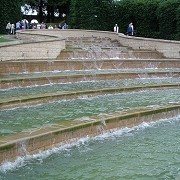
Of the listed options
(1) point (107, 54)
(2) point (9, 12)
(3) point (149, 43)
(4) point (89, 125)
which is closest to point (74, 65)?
(1) point (107, 54)

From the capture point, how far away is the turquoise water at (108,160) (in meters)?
6.21

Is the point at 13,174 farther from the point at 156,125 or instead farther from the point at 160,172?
the point at 156,125

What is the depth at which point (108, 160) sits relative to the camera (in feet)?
22.8

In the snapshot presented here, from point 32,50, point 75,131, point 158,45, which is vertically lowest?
point 75,131

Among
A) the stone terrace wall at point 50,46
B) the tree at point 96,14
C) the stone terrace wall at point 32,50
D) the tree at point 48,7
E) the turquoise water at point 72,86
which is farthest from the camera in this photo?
the tree at point 48,7

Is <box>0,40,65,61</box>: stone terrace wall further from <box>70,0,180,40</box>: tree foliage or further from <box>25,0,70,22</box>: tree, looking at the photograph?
<box>25,0,70,22</box>: tree

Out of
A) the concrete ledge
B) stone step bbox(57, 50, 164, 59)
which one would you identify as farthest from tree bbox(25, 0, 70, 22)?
the concrete ledge

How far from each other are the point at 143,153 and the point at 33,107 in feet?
13.7

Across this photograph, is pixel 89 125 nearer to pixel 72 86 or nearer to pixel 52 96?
pixel 52 96

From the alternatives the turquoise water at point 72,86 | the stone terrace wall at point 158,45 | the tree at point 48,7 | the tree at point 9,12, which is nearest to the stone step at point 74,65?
the turquoise water at point 72,86

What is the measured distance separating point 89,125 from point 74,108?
2.46 meters

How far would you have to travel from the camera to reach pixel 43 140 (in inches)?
280

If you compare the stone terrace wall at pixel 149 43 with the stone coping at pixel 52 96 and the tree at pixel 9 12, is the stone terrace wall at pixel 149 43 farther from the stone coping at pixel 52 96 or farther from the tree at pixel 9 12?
the stone coping at pixel 52 96

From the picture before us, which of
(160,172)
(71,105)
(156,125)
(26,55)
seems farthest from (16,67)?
(160,172)
